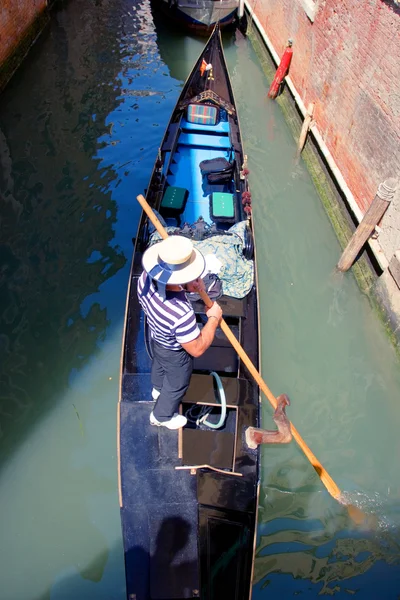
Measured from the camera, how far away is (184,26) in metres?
11.6

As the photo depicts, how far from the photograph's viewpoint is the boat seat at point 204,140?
254 inches

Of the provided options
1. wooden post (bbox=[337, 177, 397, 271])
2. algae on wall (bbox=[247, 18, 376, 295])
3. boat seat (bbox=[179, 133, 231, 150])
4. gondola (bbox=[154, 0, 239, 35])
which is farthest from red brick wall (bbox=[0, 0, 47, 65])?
wooden post (bbox=[337, 177, 397, 271])

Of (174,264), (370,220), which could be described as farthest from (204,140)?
(174,264)

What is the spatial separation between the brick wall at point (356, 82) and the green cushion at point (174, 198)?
2386 millimetres

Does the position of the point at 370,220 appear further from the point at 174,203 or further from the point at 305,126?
the point at 305,126

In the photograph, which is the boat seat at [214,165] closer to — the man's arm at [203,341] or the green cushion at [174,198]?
the green cushion at [174,198]

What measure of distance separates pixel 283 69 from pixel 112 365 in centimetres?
721

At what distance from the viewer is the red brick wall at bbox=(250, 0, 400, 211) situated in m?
5.07

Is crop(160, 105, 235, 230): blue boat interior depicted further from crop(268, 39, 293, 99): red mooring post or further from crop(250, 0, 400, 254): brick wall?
crop(268, 39, 293, 99): red mooring post

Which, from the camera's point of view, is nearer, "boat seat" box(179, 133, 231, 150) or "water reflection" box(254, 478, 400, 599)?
"water reflection" box(254, 478, 400, 599)

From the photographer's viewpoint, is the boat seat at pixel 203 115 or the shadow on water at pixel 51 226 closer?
the shadow on water at pixel 51 226

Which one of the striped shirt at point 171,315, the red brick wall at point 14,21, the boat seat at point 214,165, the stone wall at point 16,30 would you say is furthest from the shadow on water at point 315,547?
the red brick wall at point 14,21

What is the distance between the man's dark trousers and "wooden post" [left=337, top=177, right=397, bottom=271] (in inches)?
126

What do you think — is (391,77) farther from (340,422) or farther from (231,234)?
(340,422)
